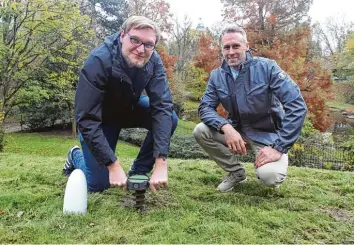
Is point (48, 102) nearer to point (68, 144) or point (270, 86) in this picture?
point (68, 144)

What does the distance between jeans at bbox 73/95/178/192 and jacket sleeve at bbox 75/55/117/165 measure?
446 mm

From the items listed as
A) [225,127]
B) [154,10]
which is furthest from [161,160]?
[154,10]

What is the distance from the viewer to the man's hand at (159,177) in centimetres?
209

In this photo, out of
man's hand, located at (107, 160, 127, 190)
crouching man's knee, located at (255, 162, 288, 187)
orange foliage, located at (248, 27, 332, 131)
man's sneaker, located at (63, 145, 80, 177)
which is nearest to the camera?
man's hand, located at (107, 160, 127, 190)

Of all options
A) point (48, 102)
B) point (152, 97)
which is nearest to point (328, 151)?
point (152, 97)

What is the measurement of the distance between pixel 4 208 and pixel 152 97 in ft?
3.94

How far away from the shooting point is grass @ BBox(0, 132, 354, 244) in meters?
1.86

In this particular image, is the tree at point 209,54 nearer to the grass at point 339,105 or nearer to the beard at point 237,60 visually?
the beard at point 237,60

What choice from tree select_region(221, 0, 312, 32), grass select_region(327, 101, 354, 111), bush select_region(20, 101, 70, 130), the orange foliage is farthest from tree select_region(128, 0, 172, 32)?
grass select_region(327, 101, 354, 111)

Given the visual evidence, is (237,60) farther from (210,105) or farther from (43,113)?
(43,113)

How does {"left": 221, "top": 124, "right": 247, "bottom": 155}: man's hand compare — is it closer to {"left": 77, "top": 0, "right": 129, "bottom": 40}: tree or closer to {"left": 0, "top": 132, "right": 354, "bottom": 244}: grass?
{"left": 0, "top": 132, "right": 354, "bottom": 244}: grass

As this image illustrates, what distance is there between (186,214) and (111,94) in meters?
0.93

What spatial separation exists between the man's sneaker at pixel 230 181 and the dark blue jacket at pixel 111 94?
2.59 feet

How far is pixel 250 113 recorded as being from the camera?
8.72 feet
